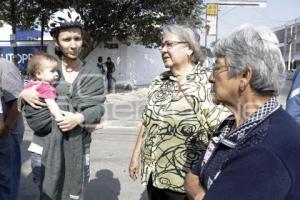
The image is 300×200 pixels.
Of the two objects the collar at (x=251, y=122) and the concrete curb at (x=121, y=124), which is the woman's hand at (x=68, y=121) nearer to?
the collar at (x=251, y=122)

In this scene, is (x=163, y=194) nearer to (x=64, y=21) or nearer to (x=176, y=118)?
(x=176, y=118)

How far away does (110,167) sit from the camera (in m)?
6.14

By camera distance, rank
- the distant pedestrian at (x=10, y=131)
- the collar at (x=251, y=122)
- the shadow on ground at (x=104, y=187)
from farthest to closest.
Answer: the shadow on ground at (x=104, y=187) → the distant pedestrian at (x=10, y=131) → the collar at (x=251, y=122)

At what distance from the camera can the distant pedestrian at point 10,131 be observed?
137 inches

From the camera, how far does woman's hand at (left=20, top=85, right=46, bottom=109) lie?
2754mm

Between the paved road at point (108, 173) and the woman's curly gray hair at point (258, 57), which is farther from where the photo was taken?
the paved road at point (108, 173)

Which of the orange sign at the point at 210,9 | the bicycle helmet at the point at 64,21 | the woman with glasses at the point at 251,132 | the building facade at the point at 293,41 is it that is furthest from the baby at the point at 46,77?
the building facade at the point at 293,41

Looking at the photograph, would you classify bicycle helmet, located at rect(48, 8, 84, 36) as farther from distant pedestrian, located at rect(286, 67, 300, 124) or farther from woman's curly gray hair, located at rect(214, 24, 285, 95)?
distant pedestrian, located at rect(286, 67, 300, 124)

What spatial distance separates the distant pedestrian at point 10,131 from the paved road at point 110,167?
94 centimetres

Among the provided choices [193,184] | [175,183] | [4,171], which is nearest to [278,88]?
[193,184]

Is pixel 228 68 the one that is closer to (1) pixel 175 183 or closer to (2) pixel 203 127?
(2) pixel 203 127

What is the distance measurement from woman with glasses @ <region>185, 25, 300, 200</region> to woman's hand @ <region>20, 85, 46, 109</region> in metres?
1.31

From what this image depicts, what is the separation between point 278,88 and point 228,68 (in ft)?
0.73

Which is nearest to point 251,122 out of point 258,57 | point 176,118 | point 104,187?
point 258,57
